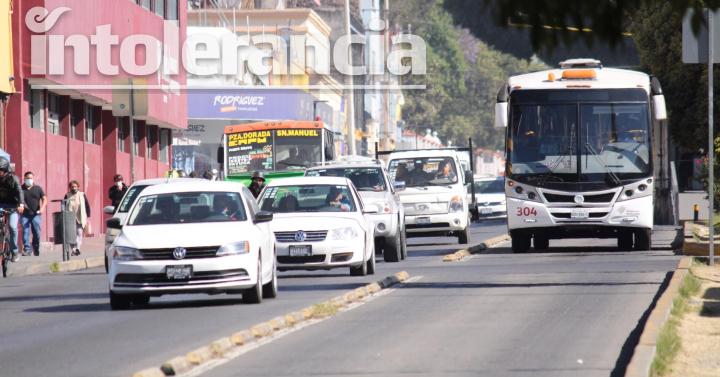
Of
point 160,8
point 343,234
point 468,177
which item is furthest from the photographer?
point 160,8

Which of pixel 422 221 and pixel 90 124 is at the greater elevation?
pixel 90 124

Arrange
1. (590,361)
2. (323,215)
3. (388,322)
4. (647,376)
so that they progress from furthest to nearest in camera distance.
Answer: (323,215), (388,322), (590,361), (647,376)

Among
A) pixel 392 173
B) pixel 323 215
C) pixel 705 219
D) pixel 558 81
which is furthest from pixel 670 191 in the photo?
pixel 323 215

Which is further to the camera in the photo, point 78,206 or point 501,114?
point 78,206

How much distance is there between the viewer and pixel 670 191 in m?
34.0

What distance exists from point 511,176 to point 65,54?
13924mm

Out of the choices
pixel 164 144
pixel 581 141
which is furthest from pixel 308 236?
pixel 164 144

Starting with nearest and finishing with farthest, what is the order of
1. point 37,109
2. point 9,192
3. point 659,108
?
point 9,192, point 659,108, point 37,109

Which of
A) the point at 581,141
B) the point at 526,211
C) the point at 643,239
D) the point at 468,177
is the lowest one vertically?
the point at 643,239

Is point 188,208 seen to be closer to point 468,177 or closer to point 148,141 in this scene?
point 468,177

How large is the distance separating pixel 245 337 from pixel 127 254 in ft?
10.9

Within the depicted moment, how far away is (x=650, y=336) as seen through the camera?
883 cm

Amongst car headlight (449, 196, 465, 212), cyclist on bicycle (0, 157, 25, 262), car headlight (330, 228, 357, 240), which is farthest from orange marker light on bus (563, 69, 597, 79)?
cyclist on bicycle (0, 157, 25, 262)

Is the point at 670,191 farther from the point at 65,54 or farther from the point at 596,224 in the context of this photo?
the point at 65,54
